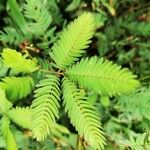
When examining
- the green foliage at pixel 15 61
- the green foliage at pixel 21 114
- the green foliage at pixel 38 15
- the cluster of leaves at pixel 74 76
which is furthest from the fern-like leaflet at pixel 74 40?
the green foliage at pixel 38 15

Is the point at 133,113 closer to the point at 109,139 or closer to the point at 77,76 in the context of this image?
the point at 109,139

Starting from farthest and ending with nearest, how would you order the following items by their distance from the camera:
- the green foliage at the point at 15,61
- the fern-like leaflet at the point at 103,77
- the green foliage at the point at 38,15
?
the green foliage at the point at 38,15, the green foliage at the point at 15,61, the fern-like leaflet at the point at 103,77

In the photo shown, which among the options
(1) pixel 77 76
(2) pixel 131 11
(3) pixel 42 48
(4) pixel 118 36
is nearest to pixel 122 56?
(4) pixel 118 36

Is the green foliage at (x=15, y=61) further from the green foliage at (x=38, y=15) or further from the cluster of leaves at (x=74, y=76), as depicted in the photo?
the green foliage at (x=38, y=15)

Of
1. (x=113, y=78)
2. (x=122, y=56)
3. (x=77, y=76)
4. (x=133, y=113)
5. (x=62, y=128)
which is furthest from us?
(x=122, y=56)

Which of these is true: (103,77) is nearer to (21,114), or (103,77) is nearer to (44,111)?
(44,111)

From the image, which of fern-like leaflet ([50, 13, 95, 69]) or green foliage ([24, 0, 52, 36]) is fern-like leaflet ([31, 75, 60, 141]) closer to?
fern-like leaflet ([50, 13, 95, 69])
